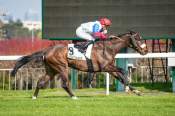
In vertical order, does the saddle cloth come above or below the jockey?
below

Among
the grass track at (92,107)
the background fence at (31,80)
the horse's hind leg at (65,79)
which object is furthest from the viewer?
the background fence at (31,80)

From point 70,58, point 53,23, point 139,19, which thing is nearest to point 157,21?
point 139,19

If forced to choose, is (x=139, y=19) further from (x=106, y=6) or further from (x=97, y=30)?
(x=97, y=30)

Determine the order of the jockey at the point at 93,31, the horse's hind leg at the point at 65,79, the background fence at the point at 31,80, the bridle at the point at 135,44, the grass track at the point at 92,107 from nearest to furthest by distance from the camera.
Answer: the grass track at the point at 92,107 → the horse's hind leg at the point at 65,79 → the jockey at the point at 93,31 → the bridle at the point at 135,44 → the background fence at the point at 31,80

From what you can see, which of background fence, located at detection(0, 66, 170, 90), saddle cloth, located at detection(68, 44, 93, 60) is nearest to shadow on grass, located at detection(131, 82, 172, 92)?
background fence, located at detection(0, 66, 170, 90)

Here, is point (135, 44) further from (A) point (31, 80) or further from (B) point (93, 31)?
(A) point (31, 80)

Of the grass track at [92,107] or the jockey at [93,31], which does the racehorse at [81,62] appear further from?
the grass track at [92,107]

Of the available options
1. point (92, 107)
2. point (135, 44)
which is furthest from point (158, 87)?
point (92, 107)

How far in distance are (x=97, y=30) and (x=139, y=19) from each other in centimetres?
312

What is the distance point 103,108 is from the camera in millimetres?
10031

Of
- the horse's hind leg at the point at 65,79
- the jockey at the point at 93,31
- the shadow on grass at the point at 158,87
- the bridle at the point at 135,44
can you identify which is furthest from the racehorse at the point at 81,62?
the shadow on grass at the point at 158,87

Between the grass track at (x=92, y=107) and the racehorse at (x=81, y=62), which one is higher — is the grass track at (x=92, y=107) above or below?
below

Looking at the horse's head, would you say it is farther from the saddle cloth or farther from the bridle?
the saddle cloth

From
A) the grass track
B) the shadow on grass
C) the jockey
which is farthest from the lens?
the shadow on grass
